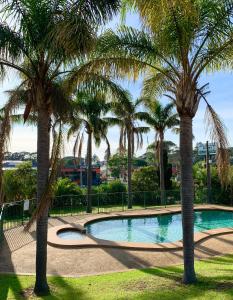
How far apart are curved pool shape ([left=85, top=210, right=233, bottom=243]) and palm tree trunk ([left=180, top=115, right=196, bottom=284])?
1015 centimetres

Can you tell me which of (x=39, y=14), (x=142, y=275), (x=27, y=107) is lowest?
(x=142, y=275)

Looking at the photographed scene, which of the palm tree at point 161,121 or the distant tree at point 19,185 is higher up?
the palm tree at point 161,121

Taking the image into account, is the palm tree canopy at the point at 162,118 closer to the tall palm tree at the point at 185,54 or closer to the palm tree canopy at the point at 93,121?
the palm tree canopy at the point at 93,121

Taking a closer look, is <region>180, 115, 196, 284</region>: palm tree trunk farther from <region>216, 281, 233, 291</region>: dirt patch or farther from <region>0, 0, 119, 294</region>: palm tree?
<region>0, 0, 119, 294</region>: palm tree

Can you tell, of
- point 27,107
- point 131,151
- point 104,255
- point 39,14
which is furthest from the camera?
point 131,151

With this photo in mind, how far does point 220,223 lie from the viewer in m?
25.5

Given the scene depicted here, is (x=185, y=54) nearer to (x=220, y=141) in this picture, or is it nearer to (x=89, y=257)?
(x=220, y=141)

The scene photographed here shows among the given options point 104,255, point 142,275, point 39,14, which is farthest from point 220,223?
point 39,14

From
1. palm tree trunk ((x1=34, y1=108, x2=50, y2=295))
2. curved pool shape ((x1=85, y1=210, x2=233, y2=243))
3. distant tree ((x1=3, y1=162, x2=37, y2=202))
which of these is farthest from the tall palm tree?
distant tree ((x1=3, y1=162, x2=37, y2=202))

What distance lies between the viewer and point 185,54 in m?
9.98

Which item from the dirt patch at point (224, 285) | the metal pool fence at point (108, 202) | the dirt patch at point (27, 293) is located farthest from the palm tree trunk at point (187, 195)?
the metal pool fence at point (108, 202)

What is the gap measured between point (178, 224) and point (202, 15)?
17215mm

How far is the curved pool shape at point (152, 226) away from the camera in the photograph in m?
21.0

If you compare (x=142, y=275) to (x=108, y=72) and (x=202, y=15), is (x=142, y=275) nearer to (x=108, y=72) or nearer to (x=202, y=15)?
(x=108, y=72)
